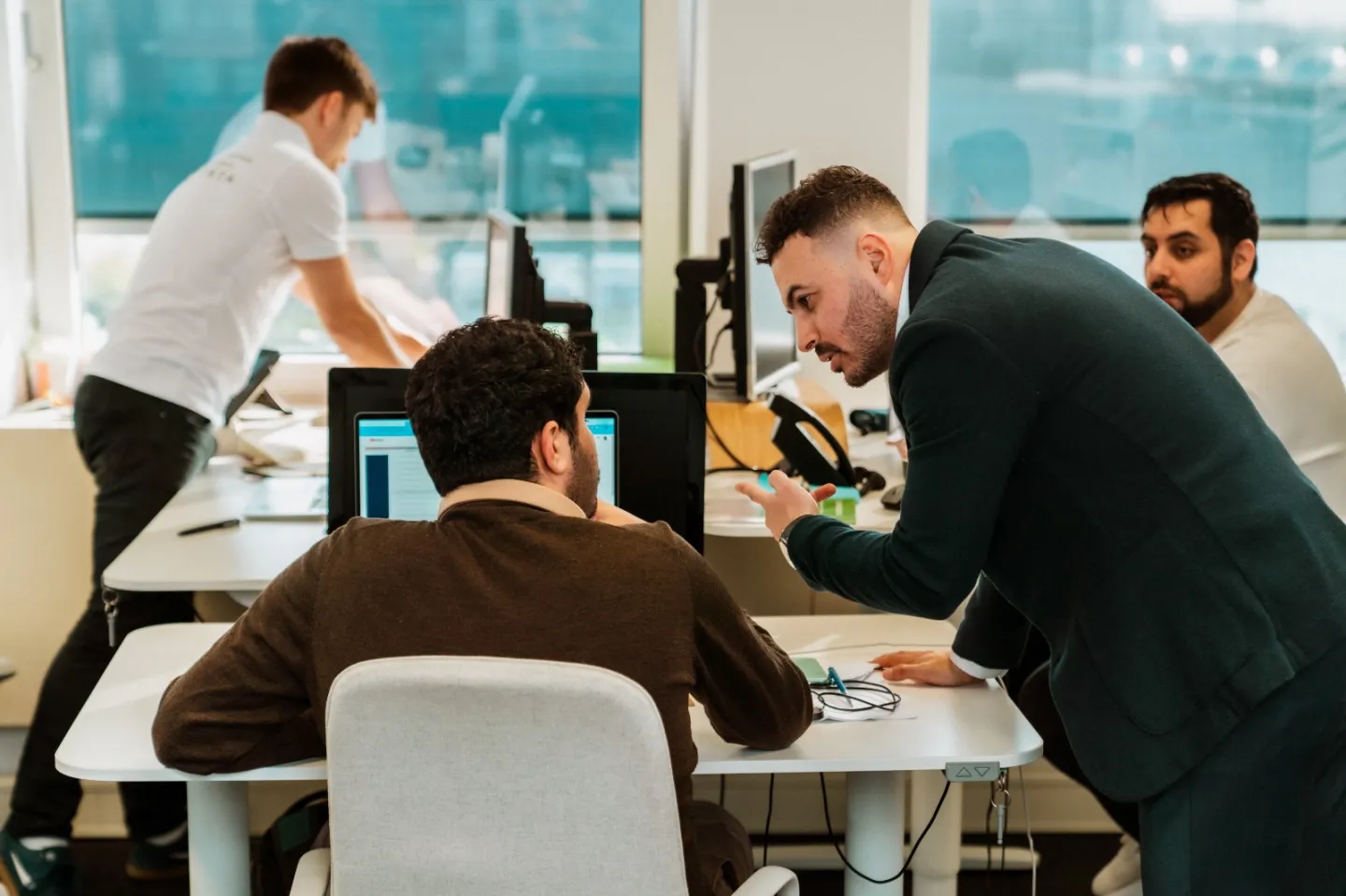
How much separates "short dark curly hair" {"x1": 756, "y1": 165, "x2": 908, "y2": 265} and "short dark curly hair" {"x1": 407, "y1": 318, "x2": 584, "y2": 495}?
0.38m

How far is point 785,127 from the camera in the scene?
3.82 meters

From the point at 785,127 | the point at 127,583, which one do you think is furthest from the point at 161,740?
the point at 785,127

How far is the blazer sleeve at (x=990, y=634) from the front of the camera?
6.89 ft

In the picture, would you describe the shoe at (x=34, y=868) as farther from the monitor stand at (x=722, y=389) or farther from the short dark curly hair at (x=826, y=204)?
the short dark curly hair at (x=826, y=204)

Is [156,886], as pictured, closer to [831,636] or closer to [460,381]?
[831,636]

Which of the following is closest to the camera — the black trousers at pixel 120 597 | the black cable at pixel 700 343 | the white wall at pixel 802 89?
the black trousers at pixel 120 597

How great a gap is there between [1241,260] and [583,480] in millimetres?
1734

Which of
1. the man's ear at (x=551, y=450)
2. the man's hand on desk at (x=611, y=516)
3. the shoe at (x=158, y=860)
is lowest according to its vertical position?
the shoe at (x=158, y=860)

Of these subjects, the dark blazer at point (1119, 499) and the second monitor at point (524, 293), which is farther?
the second monitor at point (524, 293)

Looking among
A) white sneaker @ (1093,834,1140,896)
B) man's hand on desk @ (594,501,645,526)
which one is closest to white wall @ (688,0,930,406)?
white sneaker @ (1093,834,1140,896)

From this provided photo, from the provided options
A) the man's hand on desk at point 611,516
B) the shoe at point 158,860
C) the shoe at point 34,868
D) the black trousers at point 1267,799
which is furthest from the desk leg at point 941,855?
the shoe at point 34,868

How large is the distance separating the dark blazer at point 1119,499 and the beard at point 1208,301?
124cm

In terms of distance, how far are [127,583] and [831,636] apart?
3.82ft

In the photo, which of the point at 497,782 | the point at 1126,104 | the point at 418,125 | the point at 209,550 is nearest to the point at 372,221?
the point at 418,125
